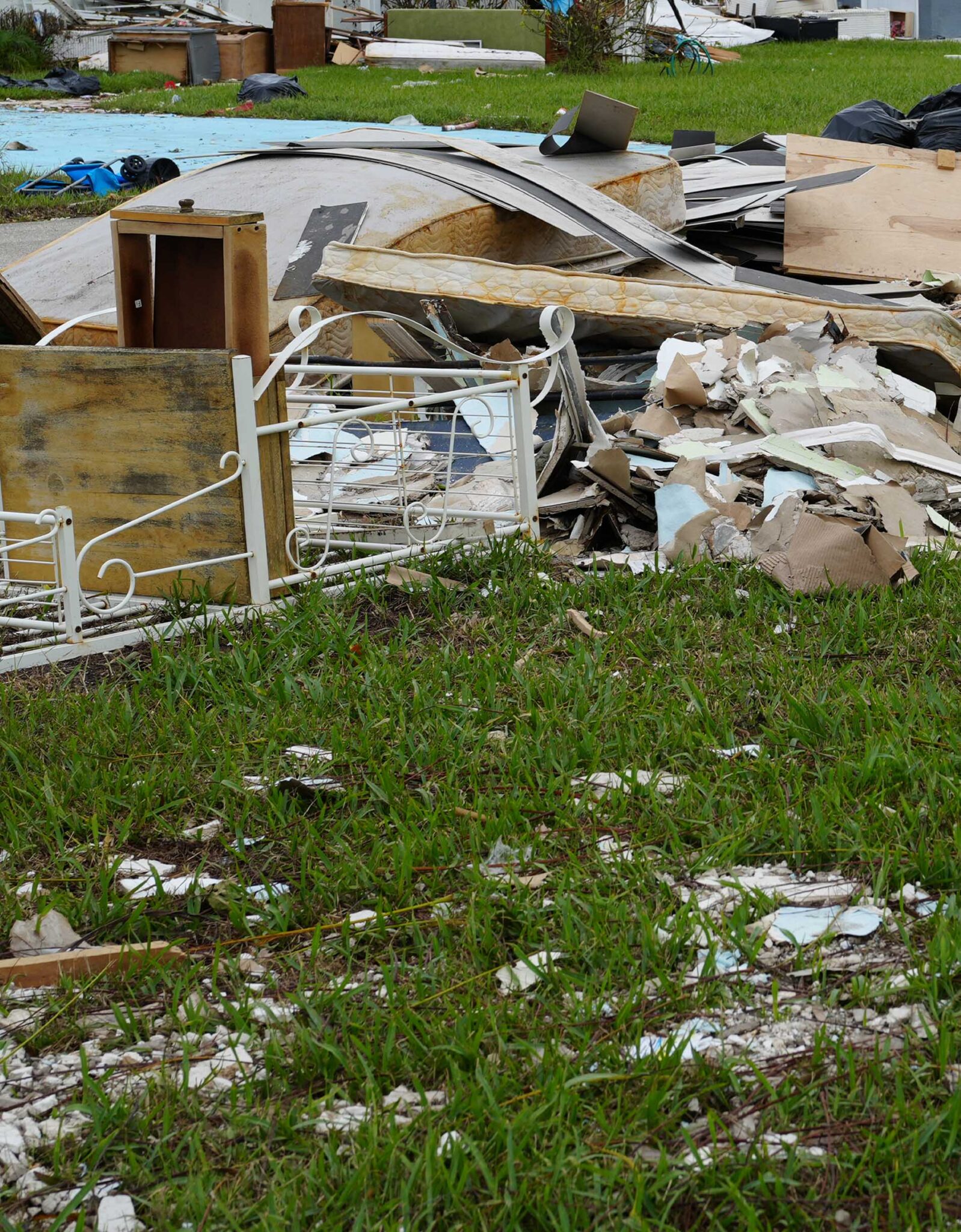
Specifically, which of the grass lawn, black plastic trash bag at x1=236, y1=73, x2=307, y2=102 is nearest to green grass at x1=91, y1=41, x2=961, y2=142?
black plastic trash bag at x1=236, y1=73, x2=307, y2=102

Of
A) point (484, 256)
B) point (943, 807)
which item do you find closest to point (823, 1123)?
point (943, 807)

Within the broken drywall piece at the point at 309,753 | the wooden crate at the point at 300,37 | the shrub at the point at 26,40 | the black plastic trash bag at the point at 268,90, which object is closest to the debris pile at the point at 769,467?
the broken drywall piece at the point at 309,753

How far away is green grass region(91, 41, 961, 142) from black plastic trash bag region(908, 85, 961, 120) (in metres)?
2.55

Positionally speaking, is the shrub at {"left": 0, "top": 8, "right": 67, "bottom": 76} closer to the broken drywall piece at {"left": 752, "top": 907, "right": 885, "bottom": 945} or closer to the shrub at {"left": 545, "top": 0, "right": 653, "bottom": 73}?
the shrub at {"left": 545, "top": 0, "right": 653, "bottom": 73}

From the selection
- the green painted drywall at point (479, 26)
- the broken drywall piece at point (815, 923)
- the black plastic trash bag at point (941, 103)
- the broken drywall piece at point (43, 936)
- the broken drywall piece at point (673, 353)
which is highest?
the green painted drywall at point (479, 26)

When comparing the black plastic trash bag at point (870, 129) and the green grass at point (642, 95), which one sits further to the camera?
the green grass at point (642, 95)

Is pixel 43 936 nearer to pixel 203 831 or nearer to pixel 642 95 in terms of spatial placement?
Result: pixel 203 831

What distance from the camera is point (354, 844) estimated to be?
268 cm

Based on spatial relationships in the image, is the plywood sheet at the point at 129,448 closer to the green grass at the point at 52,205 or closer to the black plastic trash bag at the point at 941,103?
the green grass at the point at 52,205

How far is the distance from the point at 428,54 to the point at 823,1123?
75.2ft

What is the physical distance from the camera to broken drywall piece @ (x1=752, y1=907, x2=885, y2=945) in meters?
2.34

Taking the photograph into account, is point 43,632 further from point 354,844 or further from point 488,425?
point 488,425

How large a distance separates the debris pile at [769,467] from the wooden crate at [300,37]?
64.7ft

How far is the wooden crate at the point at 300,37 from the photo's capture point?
22891 millimetres
